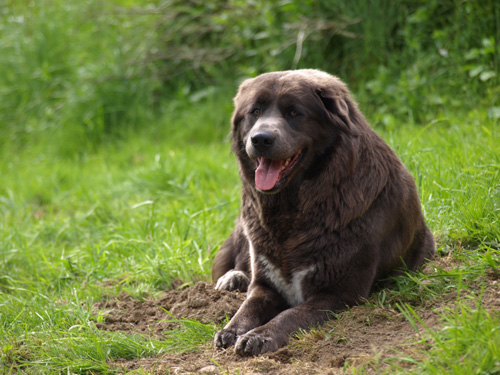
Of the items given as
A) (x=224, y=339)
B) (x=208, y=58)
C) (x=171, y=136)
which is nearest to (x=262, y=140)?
(x=224, y=339)

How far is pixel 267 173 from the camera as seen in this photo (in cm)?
339

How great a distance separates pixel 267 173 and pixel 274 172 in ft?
0.13

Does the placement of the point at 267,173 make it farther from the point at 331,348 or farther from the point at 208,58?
the point at 208,58

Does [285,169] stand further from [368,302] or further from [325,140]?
[368,302]

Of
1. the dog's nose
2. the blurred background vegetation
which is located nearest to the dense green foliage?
the blurred background vegetation

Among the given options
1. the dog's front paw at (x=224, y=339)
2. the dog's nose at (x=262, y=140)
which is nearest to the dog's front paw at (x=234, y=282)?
the dog's front paw at (x=224, y=339)

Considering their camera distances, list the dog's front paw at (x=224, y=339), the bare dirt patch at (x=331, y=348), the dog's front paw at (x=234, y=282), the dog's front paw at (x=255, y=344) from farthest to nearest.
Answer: the dog's front paw at (x=234, y=282), the dog's front paw at (x=224, y=339), the dog's front paw at (x=255, y=344), the bare dirt patch at (x=331, y=348)

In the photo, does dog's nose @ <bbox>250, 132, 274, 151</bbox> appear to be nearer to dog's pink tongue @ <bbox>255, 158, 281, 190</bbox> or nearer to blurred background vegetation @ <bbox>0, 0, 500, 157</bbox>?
dog's pink tongue @ <bbox>255, 158, 281, 190</bbox>

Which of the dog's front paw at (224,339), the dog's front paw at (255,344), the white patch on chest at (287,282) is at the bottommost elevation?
the dog's front paw at (224,339)

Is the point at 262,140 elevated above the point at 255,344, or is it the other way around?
the point at 262,140

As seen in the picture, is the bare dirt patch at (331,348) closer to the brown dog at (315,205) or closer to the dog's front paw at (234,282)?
the brown dog at (315,205)

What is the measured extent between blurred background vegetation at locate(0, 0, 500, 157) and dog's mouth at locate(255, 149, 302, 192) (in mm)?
2657

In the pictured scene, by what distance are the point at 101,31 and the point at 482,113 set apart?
5602 mm

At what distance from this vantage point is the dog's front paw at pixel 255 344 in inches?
116
